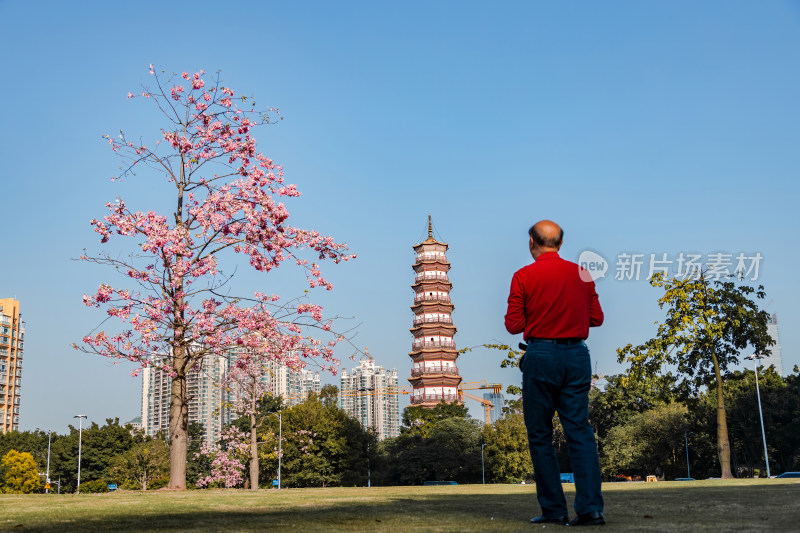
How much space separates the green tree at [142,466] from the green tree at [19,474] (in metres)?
7.92

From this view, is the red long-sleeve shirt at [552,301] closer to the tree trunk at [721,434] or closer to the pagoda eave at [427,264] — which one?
the tree trunk at [721,434]

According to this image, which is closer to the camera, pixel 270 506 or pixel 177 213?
pixel 270 506

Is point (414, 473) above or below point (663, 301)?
below

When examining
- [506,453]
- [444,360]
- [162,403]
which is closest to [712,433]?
[506,453]

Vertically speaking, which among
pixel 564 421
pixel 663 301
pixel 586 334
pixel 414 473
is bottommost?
pixel 414 473

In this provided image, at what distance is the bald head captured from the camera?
16.6 ft

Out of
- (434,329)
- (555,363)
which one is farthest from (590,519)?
(434,329)

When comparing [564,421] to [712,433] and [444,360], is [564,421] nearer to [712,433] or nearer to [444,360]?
[712,433]

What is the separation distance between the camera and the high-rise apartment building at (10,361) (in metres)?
151

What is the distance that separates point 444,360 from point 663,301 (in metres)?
Answer: 72.1

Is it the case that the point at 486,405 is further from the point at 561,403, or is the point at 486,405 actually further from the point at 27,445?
the point at 561,403

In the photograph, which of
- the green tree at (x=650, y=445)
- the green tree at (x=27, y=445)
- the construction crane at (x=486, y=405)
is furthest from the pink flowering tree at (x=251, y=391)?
the construction crane at (x=486, y=405)

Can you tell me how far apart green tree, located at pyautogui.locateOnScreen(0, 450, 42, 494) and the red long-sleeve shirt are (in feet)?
248

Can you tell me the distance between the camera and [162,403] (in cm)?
18950
